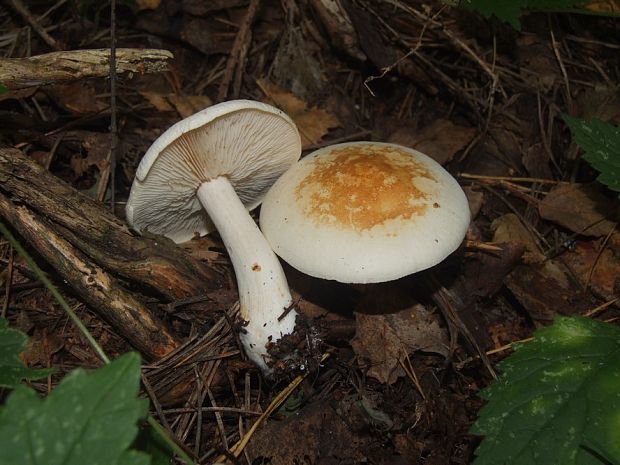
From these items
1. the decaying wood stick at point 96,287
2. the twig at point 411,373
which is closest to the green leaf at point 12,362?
the decaying wood stick at point 96,287

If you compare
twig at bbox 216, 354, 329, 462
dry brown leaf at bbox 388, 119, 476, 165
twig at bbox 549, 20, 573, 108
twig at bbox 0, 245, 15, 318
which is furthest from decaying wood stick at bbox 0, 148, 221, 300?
twig at bbox 549, 20, 573, 108

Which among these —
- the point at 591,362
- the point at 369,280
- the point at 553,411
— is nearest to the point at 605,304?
the point at 591,362

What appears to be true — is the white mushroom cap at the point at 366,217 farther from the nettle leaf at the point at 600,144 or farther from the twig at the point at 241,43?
the twig at the point at 241,43

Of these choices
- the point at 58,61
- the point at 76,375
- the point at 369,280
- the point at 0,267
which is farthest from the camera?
the point at 0,267

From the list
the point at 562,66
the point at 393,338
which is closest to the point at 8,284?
the point at 393,338

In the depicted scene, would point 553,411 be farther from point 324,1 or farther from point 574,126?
point 324,1

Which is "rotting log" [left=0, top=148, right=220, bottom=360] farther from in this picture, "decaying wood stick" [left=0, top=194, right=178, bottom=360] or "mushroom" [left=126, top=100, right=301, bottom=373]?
"mushroom" [left=126, top=100, right=301, bottom=373]
